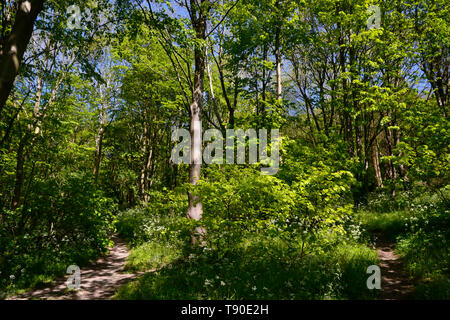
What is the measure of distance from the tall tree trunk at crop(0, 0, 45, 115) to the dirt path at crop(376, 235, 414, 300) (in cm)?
812

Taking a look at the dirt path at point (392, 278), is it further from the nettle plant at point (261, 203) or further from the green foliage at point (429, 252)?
the nettle plant at point (261, 203)

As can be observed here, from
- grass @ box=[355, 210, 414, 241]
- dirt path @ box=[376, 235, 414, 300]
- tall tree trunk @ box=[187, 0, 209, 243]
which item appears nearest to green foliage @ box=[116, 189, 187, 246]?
tall tree trunk @ box=[187, 0, 209, 243]

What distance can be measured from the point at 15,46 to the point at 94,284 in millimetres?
6158

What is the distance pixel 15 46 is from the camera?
392cm

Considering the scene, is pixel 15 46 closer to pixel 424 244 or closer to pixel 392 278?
pixel 392 278

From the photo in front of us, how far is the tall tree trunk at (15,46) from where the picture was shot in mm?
3824

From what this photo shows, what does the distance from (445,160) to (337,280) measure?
14.2 feet

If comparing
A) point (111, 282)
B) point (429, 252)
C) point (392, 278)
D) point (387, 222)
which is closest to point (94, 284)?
point (111, 282)

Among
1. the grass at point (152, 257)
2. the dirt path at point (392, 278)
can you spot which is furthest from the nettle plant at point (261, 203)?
the grass at point (152, 257)

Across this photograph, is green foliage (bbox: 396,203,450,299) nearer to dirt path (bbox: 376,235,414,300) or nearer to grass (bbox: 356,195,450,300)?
grass (bbox: 356,195,450,300)

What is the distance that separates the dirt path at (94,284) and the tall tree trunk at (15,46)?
15.6 feet
